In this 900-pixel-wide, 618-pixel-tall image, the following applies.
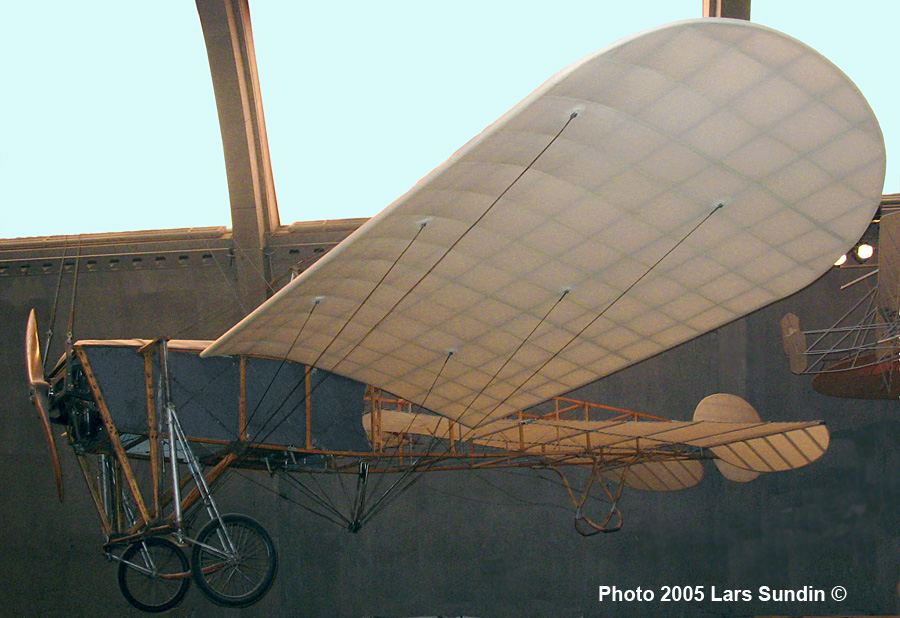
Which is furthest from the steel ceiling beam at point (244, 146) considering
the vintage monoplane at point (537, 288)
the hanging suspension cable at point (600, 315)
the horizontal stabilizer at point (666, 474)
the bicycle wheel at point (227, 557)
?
the horizontal stabilizer at point (666, 474)

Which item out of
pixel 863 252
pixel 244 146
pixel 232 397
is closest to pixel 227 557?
pixel 232 397

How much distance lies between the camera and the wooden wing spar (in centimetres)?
823

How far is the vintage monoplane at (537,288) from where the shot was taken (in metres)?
8.42

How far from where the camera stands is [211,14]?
16906 millimetres

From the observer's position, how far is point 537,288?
11.0 meters

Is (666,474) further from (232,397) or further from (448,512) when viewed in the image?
(232,397)

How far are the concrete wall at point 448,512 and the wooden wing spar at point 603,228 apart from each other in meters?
5.79

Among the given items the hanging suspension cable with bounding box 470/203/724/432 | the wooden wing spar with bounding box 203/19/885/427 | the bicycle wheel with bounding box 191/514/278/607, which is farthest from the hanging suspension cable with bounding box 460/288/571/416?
the bicycle wheel with bounding box 191/514/278/607

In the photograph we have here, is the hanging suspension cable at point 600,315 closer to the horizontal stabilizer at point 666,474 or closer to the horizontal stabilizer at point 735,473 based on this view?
the horizontal stabilizer at point 666,474

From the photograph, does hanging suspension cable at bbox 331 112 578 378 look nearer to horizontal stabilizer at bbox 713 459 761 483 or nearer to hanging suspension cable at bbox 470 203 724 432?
hanging suspension cable at bbox 470 203 724 432

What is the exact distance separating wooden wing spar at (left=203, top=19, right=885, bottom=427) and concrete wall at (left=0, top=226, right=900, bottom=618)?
5790mm

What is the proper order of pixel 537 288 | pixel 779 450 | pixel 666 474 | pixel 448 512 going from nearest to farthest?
pixel 537 288
pixel 779 450
pixel 666 474
pixel 448 512

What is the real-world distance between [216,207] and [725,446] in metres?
11.6

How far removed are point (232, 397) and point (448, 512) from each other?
7202 mm
